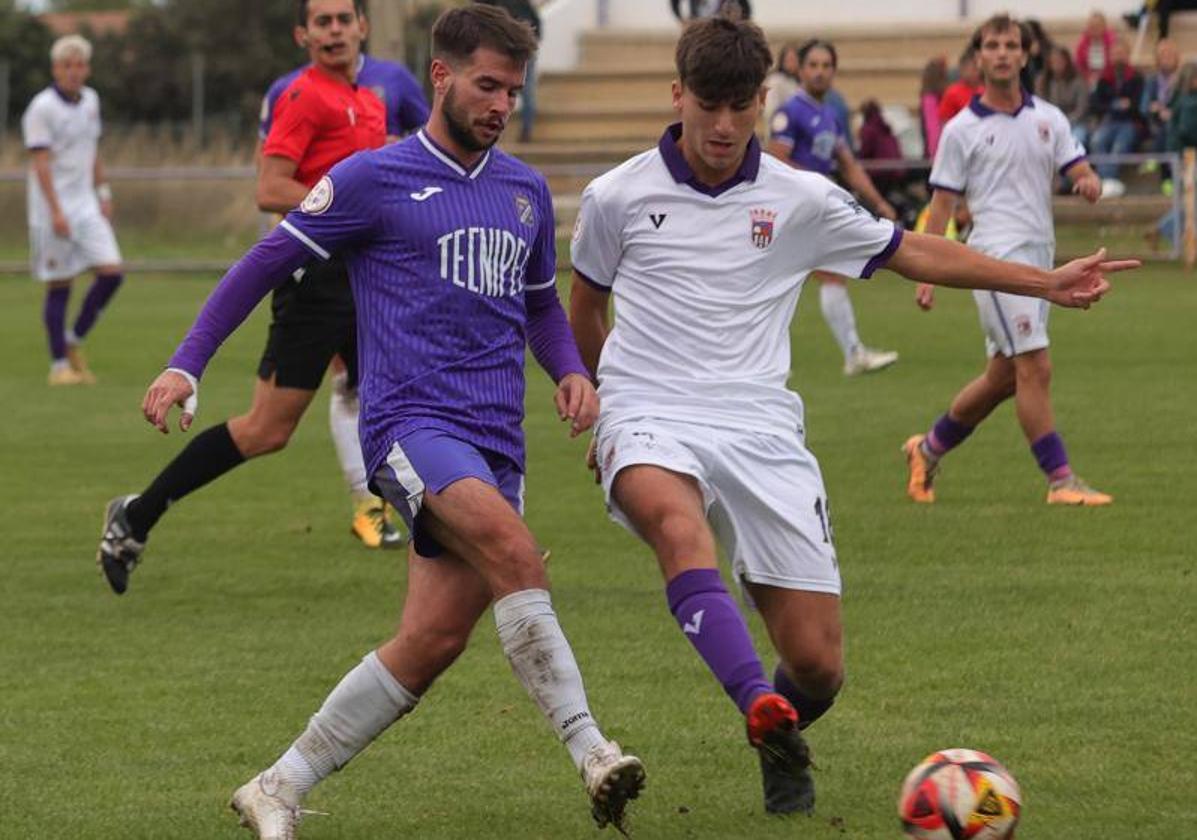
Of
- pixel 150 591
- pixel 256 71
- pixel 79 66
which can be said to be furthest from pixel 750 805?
pixel 256 71

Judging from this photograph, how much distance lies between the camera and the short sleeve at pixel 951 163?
10648 mm

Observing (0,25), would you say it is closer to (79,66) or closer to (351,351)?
(79,66)

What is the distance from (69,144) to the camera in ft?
57.7

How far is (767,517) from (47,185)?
1247 cm

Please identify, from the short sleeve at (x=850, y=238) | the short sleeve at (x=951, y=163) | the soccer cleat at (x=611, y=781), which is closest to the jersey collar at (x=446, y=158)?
the short sleeve at (x=850, y=238)

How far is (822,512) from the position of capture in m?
5.64

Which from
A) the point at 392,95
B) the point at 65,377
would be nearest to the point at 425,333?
the point at 392,95

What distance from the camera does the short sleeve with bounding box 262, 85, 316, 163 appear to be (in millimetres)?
9133

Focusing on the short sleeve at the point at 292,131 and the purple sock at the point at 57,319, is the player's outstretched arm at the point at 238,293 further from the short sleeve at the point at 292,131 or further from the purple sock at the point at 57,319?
the purple sock at the point at 57,319

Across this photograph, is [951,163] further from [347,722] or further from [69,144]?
[69,144]

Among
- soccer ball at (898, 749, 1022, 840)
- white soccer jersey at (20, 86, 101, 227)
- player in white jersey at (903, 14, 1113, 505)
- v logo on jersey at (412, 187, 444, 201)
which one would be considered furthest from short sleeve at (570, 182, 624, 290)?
white soccer jersey at (20, 86, 101, 227)

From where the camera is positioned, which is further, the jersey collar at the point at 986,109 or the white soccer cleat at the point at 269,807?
the jersey collar at the point at 986,109

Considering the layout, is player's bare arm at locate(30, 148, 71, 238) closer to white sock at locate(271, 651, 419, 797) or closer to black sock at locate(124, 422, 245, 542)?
black sock at locate(124, 422, 245, 542)

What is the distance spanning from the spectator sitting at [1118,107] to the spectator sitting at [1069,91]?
0.13 m
